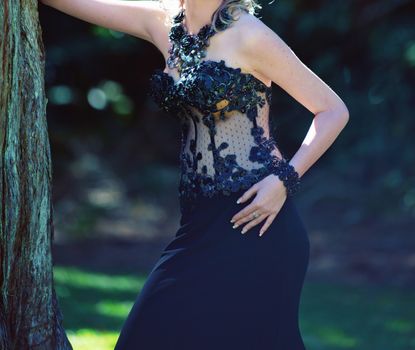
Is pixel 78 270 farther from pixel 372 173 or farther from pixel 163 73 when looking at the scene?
pixel 163 73

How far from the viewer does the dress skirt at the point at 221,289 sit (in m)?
3.51

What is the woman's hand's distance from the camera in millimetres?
3557

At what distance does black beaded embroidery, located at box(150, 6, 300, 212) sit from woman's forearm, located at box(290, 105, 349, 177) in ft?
0.18

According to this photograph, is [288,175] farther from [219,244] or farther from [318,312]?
[318,312]

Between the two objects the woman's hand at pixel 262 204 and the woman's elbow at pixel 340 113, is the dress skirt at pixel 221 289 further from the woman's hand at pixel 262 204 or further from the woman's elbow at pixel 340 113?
the woman's elbow at pixel 340 113

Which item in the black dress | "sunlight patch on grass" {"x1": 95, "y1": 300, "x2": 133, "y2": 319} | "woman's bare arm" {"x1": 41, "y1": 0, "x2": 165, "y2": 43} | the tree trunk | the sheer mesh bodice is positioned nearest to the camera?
the tree trunk

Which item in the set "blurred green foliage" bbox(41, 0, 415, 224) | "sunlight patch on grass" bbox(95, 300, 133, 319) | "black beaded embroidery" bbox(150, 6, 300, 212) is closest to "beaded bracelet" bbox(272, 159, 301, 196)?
"black beaded embroidery" bbox(150, 6, 300, 212)

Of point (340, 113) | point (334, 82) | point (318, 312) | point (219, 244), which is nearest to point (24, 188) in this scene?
point (219, 244)

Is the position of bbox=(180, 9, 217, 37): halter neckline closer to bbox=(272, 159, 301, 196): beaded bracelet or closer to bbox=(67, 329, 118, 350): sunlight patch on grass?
bbox=(272, 159, 301, 196): beaded bracelet

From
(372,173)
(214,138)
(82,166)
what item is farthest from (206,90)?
(82,166)

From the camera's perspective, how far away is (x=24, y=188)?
352cm

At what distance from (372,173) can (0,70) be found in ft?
23.4

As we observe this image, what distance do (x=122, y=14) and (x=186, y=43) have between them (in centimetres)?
40

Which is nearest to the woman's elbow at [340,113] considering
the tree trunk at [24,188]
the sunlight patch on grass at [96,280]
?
the tree trunk at [24,188]
